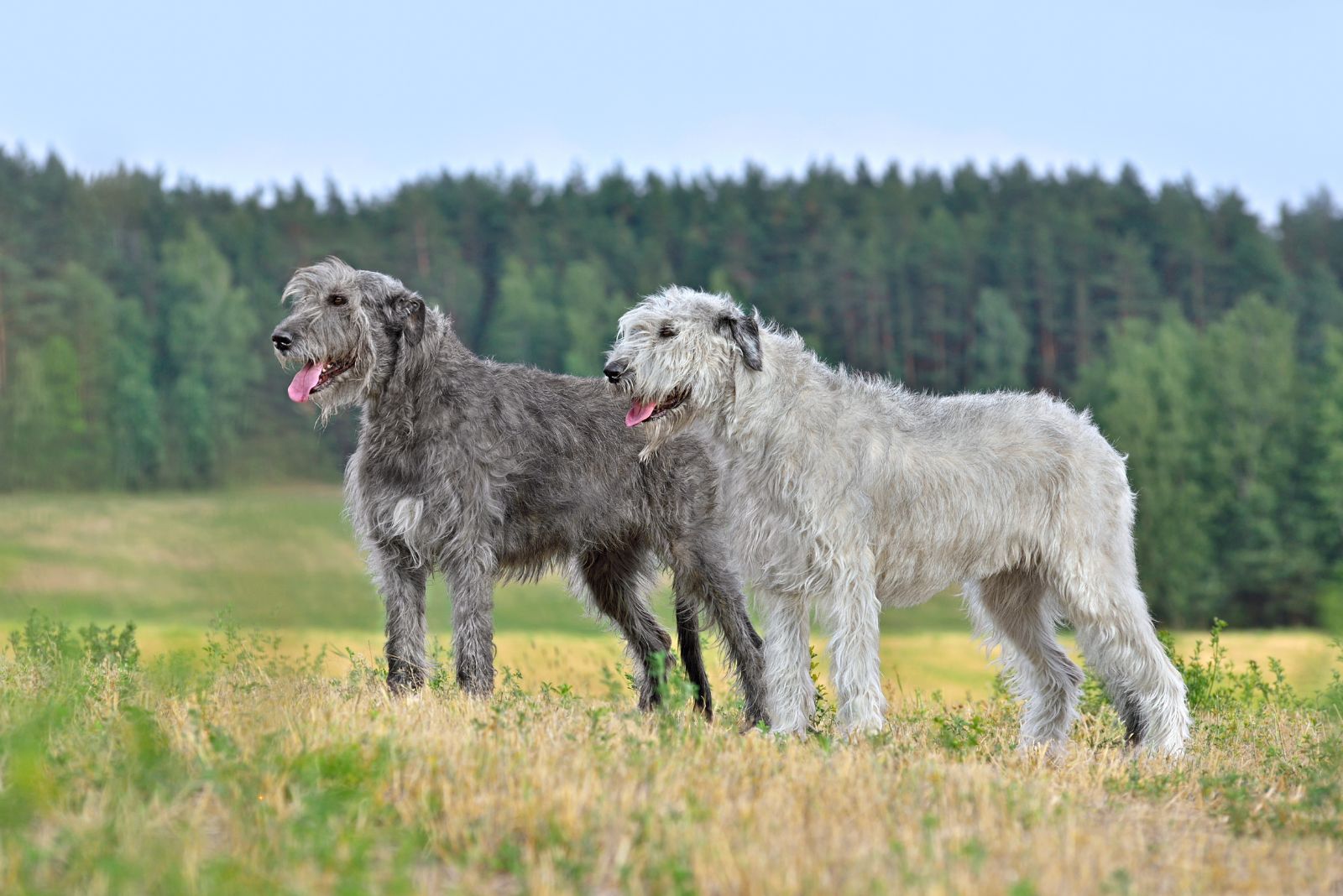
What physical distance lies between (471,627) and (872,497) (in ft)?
9.27

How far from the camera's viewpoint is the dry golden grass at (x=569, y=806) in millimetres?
5227

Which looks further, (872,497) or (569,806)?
(872,497)

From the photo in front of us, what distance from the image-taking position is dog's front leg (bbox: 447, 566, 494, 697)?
9.30 metres

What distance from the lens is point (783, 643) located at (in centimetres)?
859

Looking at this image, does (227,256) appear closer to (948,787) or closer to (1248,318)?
(1248,318)

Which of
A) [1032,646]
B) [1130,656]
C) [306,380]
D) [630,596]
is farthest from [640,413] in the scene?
[1130,656]

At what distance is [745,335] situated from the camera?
8.56 meters

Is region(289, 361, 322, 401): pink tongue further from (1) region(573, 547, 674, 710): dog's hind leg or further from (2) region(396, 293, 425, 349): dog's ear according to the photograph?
(1) region(573, 547, 674, 710): dog's hind leg

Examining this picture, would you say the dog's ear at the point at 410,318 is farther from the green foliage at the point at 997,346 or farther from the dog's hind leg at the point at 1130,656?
the green foliage at the point at 997,346

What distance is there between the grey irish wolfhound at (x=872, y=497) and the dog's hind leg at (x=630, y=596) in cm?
233

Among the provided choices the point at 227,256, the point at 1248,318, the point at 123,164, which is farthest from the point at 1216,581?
the point at 123,164

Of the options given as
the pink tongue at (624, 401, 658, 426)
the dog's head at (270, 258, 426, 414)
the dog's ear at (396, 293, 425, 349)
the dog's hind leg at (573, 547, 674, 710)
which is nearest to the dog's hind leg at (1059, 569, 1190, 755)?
the pink tongue at (624, 401, 658, 426)

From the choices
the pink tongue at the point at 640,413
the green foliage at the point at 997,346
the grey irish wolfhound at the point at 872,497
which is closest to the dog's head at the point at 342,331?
the grey irish wolfhound at the point at 872,497

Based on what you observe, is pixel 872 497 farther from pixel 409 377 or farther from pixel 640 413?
pixel 409 377
